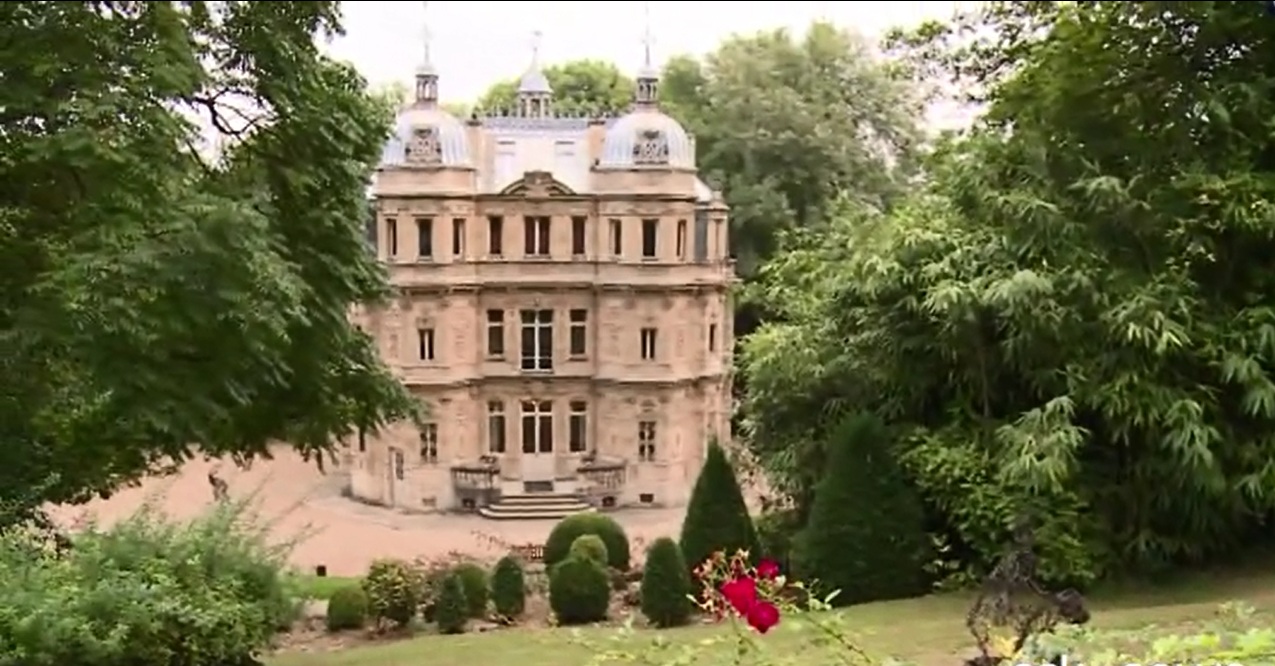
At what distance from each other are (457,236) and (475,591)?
11114 mm

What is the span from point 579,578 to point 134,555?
634 centimetres

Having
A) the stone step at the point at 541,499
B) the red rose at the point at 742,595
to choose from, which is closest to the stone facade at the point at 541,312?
the stone step at the point at 541,499

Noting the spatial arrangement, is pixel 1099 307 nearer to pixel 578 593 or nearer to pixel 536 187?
pixel 578 593

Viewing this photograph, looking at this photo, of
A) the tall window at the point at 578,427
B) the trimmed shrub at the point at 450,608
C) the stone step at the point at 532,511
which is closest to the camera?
the trimmed shrub at the point at 450,608

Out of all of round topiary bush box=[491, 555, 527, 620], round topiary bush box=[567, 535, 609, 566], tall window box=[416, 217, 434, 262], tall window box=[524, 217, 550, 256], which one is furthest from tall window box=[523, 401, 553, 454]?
round topiary bush box=[491, 555, 527, 620]

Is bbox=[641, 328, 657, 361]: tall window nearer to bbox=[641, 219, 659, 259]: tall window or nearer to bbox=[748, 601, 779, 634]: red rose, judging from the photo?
bbox=[641, 219, 659, 259]: tall window

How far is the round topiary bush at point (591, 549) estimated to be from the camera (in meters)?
14.5

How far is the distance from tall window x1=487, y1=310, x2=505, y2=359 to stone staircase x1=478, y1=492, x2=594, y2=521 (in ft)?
8.37

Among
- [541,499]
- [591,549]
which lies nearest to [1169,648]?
[591,549]

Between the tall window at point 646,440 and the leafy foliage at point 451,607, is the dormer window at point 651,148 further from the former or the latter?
the leafy foliage at point 451,607

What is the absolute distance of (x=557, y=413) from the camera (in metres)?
24.6

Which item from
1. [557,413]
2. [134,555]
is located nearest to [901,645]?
[134,555]

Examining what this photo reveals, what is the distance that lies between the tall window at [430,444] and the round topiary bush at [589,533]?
6.20m

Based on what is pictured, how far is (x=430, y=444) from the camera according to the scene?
2377cm
